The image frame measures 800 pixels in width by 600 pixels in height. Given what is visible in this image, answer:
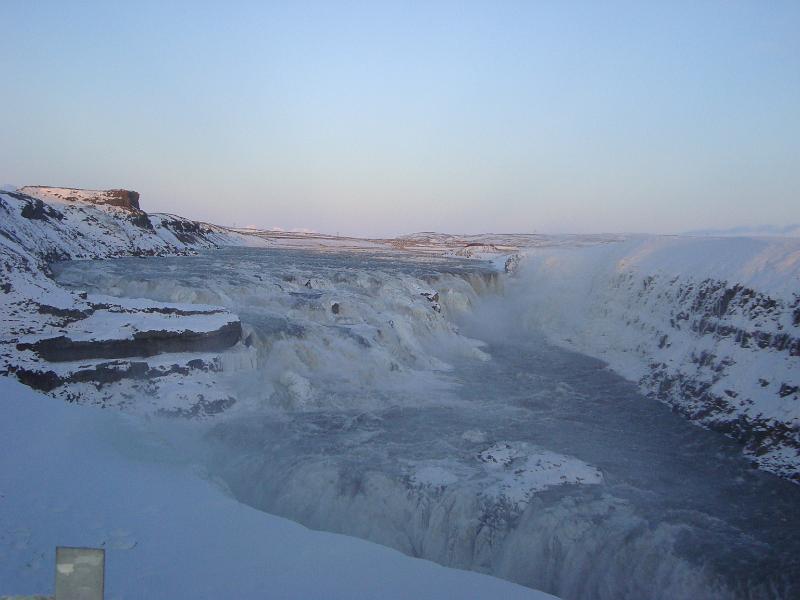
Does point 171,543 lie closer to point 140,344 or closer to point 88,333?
point 140,344

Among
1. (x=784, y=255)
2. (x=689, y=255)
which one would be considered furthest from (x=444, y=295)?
(x=784, y=255)

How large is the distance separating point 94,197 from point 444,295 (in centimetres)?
3496

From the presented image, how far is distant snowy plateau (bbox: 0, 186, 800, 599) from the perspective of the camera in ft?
16.2

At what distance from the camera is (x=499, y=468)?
8555 millimetres

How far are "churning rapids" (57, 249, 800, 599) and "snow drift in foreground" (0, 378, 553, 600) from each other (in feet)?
6.99

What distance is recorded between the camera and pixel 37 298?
11852mm

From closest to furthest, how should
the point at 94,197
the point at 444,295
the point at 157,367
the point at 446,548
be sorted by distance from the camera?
the point at 446,548, the point at 157,367, the point at 444,295, the point at 94,197

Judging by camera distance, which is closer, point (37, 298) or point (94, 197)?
point (37, 298)

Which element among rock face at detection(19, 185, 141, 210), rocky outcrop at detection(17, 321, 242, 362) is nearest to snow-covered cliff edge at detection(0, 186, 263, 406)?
rocky outcrop at detection(17, 321, 242, 362)

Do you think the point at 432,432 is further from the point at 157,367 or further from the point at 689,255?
the point at 689,255

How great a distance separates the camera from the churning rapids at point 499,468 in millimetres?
6645

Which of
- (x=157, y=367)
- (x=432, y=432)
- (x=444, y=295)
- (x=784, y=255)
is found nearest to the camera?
(x=432, y=432)

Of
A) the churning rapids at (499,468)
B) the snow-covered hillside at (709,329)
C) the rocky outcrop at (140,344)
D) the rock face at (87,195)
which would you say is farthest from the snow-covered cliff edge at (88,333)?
the rock face at (87,195)

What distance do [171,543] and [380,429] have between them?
19.1ft
